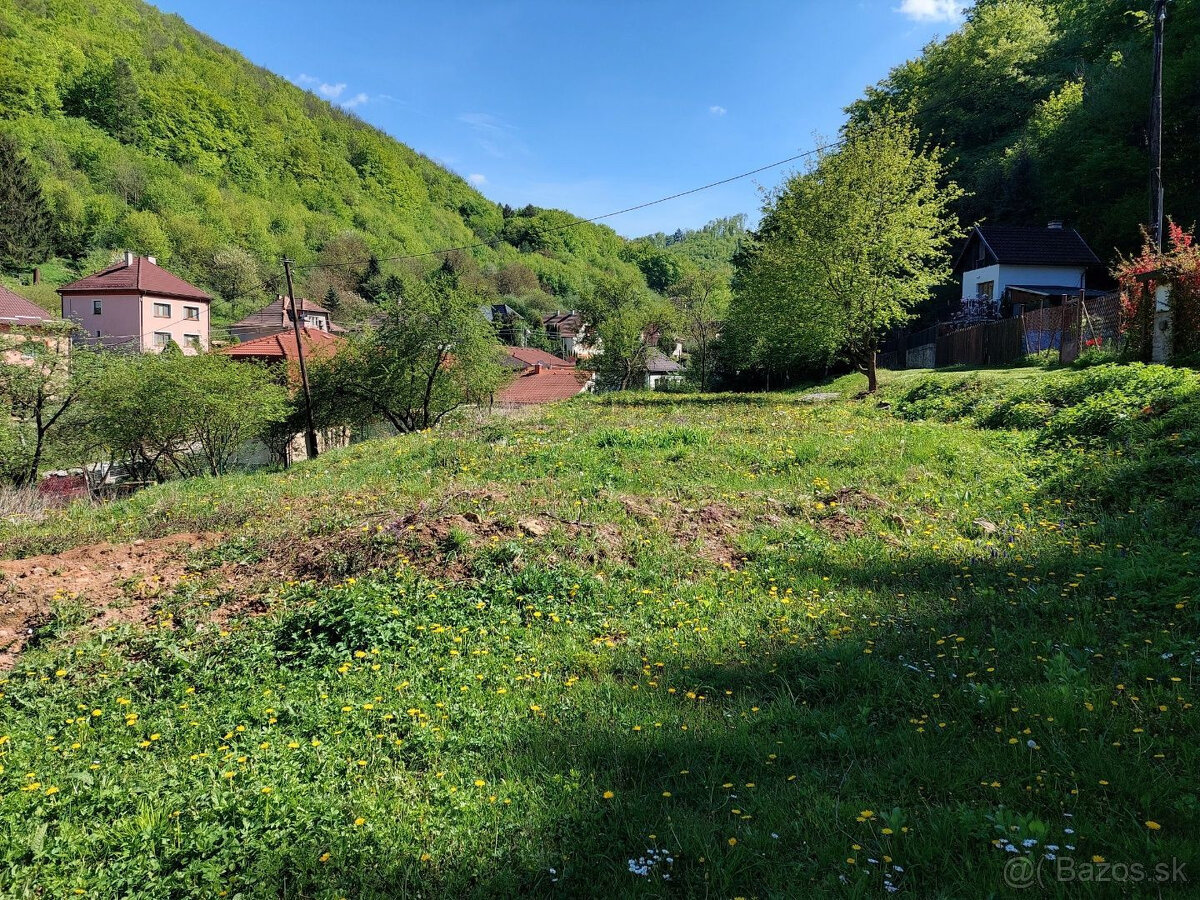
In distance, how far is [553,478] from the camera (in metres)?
9.95

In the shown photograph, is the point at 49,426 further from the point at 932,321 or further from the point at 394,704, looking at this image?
the point at 932,321

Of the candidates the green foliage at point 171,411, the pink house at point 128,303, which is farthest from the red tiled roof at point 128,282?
the green foliage at point 171,411

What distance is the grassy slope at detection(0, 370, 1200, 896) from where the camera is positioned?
2.75 meters

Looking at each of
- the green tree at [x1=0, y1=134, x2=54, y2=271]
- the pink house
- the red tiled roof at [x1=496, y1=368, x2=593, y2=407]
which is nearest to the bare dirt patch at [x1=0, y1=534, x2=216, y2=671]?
the red tiled roof at [x1=496, y1=368, x2=593, y2=407]

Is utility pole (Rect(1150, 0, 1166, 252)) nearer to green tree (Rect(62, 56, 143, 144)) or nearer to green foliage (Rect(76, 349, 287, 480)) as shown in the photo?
green foliage (Rect(76, 349, 287, 480))

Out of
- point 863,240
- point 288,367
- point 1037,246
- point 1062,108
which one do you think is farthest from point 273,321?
point 1062,108

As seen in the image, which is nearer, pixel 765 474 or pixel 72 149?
pixel 765 474

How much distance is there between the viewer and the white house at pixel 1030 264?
120ft

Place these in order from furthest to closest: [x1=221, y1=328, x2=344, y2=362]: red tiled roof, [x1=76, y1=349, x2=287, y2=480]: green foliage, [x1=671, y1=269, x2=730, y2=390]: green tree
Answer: [x1=671, y1=269, x2=730, y2=390]: green tree, [x1=221, y1=328, x2=344, y2=362]: red tiled roof, [x1=76, y1=349, x2=287, y2=480]: green foliage

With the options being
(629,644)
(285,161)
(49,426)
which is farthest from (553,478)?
(285,161)

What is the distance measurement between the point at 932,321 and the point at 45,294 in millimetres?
79758

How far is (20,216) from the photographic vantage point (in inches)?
2704

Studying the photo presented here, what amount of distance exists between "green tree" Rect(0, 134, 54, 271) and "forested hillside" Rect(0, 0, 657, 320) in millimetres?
1460

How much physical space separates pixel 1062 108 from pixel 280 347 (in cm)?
5685
